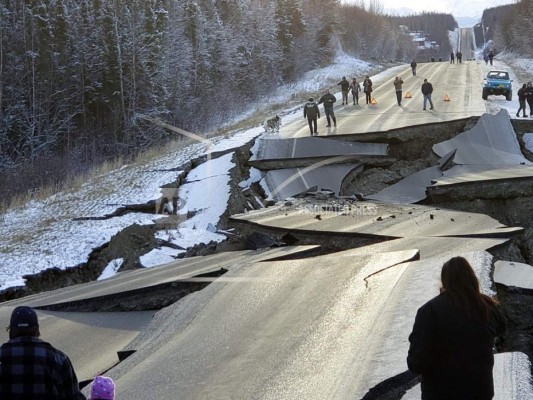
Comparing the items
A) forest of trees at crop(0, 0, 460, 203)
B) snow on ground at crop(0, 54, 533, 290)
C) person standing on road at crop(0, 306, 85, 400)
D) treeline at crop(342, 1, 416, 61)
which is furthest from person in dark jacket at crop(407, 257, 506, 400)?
treeline at crop(342, 1, 416, 61)

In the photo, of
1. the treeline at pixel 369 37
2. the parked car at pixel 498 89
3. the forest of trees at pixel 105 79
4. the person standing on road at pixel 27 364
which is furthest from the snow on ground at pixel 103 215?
the treeline at pixel 369 37

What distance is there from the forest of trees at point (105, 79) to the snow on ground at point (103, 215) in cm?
1474

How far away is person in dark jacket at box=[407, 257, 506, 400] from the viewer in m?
4.27

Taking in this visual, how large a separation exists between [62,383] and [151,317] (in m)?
5.53

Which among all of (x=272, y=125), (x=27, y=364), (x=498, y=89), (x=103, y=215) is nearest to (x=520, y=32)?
(x=498, y=89)

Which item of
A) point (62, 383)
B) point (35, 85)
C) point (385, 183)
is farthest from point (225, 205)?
point (35, 85)

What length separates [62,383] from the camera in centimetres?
471

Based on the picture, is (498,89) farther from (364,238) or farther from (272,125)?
(364,238)

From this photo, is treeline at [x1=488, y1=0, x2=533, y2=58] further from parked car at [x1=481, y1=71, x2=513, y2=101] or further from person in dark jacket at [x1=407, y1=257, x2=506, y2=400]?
person in dark jacket at [x1=407, y1=257, x2=506, y2=400]

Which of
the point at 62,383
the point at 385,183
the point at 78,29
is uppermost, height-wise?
the point at 78,29

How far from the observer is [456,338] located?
4281 millimetres

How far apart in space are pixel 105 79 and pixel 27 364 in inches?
1988

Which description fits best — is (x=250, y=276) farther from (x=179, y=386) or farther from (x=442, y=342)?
(x=442, y=342)

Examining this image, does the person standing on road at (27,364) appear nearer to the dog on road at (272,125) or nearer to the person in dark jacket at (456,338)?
the person in dark jacket at (456,338)
